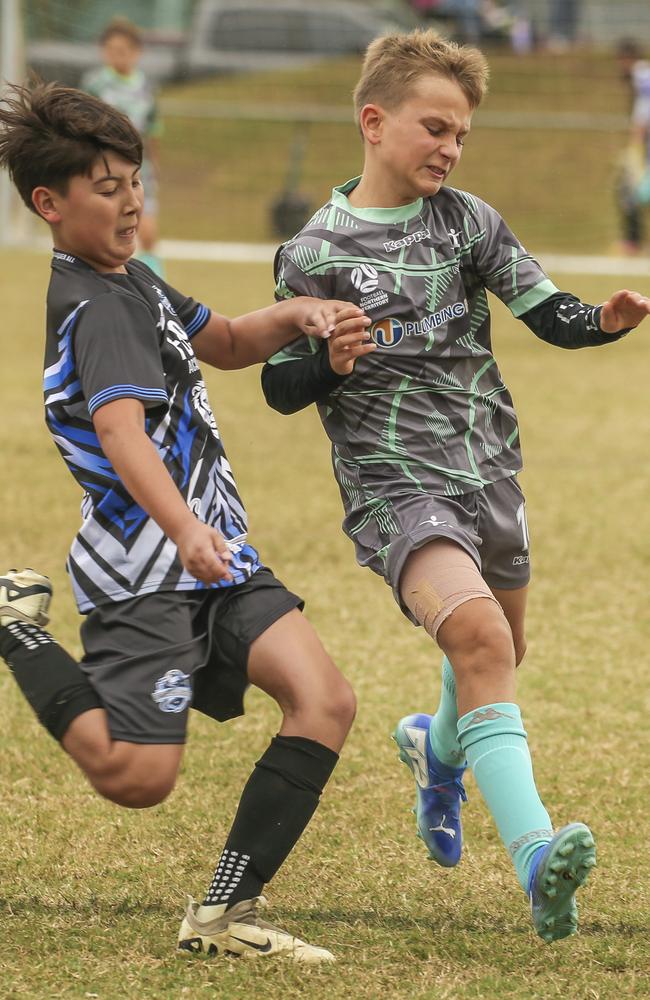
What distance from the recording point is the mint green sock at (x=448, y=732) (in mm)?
3258

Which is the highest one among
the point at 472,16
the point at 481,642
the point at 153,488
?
the point at 472,16

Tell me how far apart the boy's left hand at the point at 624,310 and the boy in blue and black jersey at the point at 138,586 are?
0.82m

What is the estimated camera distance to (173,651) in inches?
107

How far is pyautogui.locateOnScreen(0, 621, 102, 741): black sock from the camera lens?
2.73m

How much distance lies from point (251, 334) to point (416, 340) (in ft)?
1.15

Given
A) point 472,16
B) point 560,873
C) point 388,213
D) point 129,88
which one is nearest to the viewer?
point 560,873

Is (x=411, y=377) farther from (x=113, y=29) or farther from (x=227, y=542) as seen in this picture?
(x=113, y=29)

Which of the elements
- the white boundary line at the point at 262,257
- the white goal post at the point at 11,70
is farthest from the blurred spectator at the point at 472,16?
the white goal post at the point at 11,70

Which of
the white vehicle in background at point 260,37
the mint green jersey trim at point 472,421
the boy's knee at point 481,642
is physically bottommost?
the boy's knee at point 481,642

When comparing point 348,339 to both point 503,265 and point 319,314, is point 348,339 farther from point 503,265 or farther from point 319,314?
point 503,265

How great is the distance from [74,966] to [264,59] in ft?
77.6

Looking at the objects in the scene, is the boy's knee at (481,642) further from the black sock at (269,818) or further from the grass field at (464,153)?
the grass field at (464,153)

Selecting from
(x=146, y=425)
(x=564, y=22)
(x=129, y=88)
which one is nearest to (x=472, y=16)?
(x=564, y=22)

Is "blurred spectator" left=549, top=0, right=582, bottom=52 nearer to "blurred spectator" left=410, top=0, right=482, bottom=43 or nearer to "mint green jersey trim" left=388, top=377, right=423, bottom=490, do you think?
"blurred spectator" left=410, top=0, right=482, bottom=43
